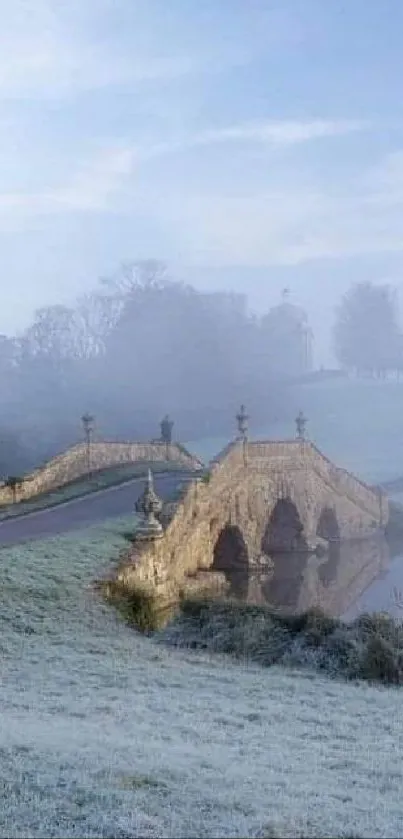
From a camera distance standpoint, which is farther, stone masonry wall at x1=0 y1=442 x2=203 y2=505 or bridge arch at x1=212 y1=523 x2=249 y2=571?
bridge arch at x1=212 y1=523 x2=249 y2=571

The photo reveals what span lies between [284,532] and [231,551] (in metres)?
3.42

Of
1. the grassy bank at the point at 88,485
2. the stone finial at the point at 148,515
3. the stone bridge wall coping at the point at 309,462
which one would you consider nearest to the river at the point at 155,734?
the stone finial at the point at 148,515

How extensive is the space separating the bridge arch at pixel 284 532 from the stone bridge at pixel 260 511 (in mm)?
34

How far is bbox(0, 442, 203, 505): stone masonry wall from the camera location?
30625 millimetres

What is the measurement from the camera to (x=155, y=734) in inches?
420

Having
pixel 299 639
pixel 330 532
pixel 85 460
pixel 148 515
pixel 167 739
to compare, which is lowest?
pixel 167 739

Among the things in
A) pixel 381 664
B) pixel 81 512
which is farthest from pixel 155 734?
pixel 81 512

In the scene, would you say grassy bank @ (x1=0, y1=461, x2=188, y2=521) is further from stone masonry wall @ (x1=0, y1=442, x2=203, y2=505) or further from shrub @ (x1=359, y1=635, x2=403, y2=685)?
shrub @ (x1=359, y1=635, x2=403, y2=685)

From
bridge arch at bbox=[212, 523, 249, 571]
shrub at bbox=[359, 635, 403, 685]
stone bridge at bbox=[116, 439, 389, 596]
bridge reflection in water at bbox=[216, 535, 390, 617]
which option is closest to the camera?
shrub at bbox=[359, 635, 403, 685]

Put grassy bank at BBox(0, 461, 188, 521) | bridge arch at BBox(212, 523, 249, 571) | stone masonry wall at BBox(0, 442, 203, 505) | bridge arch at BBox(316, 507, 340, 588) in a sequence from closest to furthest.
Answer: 1. grassy bank at BBox(0, 461, 188, 521)
2. stone masonry wall at BBox(0, 442, 203, 505)
3. bridge arch at BBox(212, 523, 249, 571)
4. bridge arch at BBox(316, 507, 340, 588)

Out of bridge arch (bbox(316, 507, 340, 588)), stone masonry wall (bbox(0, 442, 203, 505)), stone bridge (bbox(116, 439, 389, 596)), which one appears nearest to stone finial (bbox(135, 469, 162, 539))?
stone bridge (bbox(116, 439, 389, 596))

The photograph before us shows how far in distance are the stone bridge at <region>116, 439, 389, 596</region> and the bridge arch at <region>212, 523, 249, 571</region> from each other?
32 millimetres

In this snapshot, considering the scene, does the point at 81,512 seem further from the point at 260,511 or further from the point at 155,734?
the point at 155,734

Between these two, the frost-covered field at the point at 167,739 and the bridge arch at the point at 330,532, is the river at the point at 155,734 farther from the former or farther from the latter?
the bridge arch at the point at 330,532
